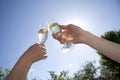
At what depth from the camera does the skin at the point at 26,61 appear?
3.05 meters

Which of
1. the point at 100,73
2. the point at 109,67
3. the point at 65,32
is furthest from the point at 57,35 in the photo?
the point at 100,73

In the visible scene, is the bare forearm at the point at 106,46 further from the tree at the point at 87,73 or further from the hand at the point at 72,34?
the tree at the point at 87,73

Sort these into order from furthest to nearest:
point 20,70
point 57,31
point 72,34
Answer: point 57,31, point 72,34, point 20,70

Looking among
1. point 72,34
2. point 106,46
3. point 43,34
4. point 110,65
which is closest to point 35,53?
point 72,34

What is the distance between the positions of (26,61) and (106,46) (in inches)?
47.3

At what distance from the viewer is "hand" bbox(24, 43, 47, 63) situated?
339 centimetres

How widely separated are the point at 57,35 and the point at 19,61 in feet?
6.05

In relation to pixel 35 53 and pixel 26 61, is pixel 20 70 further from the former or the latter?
pixel 35 53

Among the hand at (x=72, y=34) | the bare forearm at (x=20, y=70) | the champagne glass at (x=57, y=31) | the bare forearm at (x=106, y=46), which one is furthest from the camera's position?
the champagne glass at (x=57, y=31)

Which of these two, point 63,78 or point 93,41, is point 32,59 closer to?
point 93,41

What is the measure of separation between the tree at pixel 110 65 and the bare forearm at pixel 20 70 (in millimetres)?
48547

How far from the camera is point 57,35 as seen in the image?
195 inches

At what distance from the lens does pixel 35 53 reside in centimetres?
348

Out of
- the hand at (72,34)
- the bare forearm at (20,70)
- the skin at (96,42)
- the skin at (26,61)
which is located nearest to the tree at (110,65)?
the hand at (72,34)
